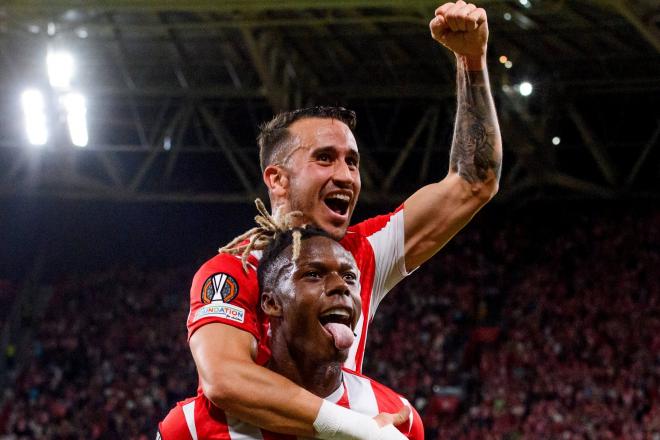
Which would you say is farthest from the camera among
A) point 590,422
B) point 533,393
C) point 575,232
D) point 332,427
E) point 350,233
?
point 575,232

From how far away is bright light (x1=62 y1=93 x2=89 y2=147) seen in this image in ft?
54.1

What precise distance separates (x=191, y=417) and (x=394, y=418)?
0.64m

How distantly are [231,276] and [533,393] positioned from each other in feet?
42.6

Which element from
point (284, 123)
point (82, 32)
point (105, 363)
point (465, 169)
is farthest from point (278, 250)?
point (105, 363)

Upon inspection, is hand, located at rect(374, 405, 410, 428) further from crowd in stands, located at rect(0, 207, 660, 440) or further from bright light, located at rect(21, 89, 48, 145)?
bright light, located at rect(21, 89, 48, 145)

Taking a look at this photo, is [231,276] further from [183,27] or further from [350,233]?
[183,27]

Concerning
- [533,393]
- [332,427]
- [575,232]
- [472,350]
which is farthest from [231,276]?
[575,232]

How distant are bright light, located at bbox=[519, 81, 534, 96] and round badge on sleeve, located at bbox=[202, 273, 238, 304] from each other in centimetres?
1282

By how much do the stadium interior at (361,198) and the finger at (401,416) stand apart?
962cm

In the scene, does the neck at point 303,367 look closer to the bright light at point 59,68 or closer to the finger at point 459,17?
the finger at point 459,17

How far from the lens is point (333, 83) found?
1734 centimetres

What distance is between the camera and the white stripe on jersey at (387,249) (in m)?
4.06

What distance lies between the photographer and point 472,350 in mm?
17688

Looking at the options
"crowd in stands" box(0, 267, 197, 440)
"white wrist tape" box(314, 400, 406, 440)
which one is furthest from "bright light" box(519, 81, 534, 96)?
"white wrist tape" box(314, 400, 406, 440)
